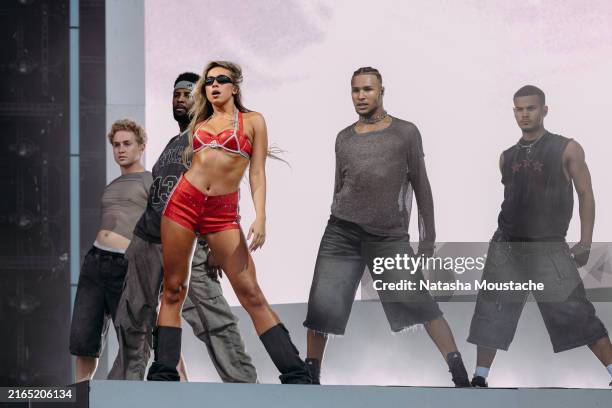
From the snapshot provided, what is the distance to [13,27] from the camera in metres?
6.12

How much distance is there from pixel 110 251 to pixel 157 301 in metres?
0.43

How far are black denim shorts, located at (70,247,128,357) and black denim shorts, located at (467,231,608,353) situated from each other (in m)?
2.16

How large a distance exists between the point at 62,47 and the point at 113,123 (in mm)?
604

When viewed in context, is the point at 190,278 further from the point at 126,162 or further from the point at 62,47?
the point at 62,47

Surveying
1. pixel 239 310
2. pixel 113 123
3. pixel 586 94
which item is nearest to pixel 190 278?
pixel 239 310

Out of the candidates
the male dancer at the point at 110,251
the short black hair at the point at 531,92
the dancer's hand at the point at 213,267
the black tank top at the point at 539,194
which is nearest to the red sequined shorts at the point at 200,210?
the dancer's hand at the point at 213,267

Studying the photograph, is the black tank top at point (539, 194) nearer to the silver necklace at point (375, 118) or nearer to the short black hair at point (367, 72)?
the silver necklace at point (375, 118)

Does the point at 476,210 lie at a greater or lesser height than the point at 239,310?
greater

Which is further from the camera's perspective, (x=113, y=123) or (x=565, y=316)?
(x=113, y=123)

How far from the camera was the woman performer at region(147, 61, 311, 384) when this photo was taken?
537 cm

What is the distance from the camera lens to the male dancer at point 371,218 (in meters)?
5.71

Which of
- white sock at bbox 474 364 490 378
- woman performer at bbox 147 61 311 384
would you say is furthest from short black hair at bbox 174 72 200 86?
white sock at bbox 474 364 490 378

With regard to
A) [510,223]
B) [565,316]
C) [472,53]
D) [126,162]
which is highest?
[472,53]

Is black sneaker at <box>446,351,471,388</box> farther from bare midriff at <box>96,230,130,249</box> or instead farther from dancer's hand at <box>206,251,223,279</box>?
bare midriff at <box>96,230,130,249</box>
